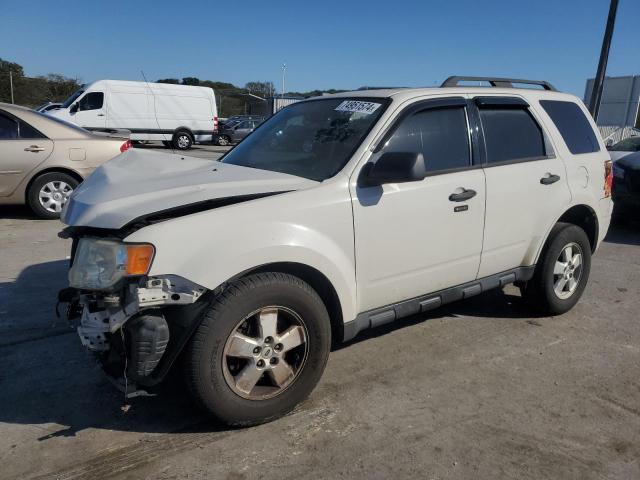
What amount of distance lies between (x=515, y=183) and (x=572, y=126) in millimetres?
1115

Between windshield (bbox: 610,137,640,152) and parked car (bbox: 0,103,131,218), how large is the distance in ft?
29.0

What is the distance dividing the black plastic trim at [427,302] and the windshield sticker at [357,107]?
1268mm

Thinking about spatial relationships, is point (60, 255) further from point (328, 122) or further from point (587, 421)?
point (587, 421)

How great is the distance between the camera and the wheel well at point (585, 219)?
458 cm

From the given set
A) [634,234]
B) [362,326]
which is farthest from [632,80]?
[362,326]

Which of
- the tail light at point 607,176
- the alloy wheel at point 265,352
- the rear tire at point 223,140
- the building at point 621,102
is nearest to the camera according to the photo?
the alloy wheel at point 265,352

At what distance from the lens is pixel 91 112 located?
20250 millimetres

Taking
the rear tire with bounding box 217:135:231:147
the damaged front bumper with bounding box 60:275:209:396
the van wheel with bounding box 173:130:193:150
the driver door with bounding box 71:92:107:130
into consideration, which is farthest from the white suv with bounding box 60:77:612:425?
the rear tire with bounding box 217:135:231:147

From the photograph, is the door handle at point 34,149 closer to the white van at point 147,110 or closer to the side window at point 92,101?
the white van at point 147,110

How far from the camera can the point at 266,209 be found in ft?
9.29

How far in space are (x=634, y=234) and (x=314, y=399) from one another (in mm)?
7147

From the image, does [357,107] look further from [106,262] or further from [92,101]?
[92,101]

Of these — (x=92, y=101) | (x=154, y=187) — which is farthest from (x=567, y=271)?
(x=92, y=101)

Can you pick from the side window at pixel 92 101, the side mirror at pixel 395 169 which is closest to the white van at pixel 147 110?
the side window at pixel 92 101
